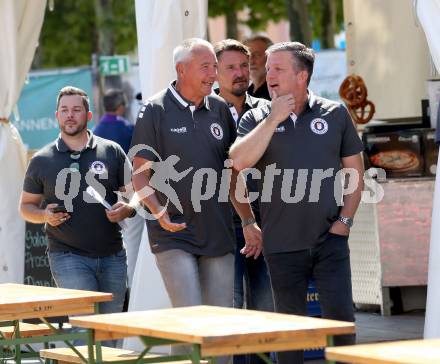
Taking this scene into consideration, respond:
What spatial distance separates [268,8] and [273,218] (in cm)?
2136

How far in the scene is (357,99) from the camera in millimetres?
11094

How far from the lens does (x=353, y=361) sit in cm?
431

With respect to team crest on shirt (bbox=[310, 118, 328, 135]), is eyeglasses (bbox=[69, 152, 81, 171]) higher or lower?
lower

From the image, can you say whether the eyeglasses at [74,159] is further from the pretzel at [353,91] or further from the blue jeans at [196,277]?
the pretzel at [353,91]

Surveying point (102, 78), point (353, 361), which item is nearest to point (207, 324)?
point (353, 361)

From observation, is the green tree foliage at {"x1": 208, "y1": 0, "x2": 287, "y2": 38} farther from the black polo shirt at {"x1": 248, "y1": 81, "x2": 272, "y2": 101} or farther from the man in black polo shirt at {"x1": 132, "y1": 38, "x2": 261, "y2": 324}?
the man in black polo shirt at {"x1": 132, "y1": 38, "x2": 261, "y2": 324}

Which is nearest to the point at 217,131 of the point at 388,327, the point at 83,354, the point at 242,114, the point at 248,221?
the point at 248,221

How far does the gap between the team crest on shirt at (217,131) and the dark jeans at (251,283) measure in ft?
3.12

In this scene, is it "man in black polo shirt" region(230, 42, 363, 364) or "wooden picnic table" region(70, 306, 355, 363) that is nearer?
Answer: "wooden picnic table" region(70, 306, 355, 363)

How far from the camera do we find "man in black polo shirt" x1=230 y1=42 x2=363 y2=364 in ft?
21.4

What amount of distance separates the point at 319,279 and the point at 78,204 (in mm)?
2150

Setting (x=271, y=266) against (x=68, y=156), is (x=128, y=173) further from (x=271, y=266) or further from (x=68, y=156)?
(x=271, y=266)

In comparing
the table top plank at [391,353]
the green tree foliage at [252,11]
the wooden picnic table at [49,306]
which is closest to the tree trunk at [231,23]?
the green tree foliage at [252,11]

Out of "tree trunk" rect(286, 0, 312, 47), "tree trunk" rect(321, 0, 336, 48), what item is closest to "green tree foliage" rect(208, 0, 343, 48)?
"tree trunk" rect(321, 0, 336, 48)
